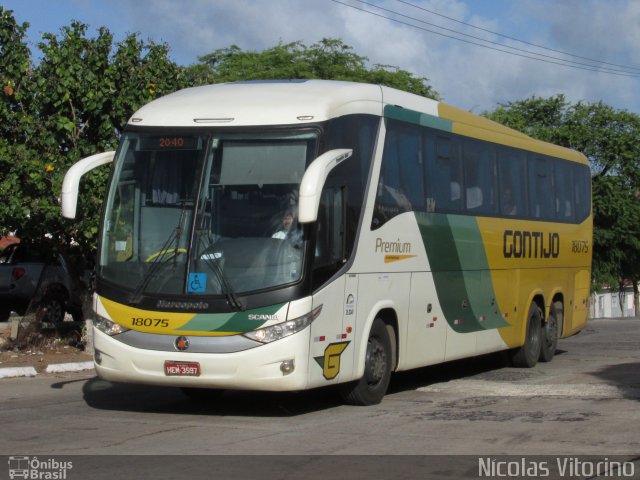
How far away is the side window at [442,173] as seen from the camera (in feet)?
43.9

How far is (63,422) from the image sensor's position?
10.5 m

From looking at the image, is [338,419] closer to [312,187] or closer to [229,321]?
[229,321]

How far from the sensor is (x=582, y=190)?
65.2 ft

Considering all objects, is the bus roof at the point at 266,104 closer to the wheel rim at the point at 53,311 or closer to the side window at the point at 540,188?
the side window at the point at 540,188

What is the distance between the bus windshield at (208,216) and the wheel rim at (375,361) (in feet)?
6.10

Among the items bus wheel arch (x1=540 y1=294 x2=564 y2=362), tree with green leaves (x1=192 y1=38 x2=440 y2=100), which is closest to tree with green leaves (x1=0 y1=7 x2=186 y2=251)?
bus wheel arch (x1=540 y1=294 x2=564 y2=362)

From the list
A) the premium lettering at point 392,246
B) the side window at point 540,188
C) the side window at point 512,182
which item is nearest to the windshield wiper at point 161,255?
the premium lettering at point 392,246

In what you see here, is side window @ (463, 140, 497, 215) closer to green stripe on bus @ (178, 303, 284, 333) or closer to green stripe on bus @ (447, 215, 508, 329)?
green stripe on bus @ (447, 215, 508, 329)

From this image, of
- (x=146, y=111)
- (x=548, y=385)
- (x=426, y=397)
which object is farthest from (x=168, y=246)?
(x=548, y=385)

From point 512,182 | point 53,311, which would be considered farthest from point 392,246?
point 53,311

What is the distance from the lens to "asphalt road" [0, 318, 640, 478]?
8.98 metres

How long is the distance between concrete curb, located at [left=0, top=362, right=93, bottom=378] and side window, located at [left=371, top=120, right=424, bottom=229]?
244 inches

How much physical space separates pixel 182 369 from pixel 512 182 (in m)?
7.70

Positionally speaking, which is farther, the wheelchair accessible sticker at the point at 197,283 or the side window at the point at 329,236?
the side window at the point at 329,236
